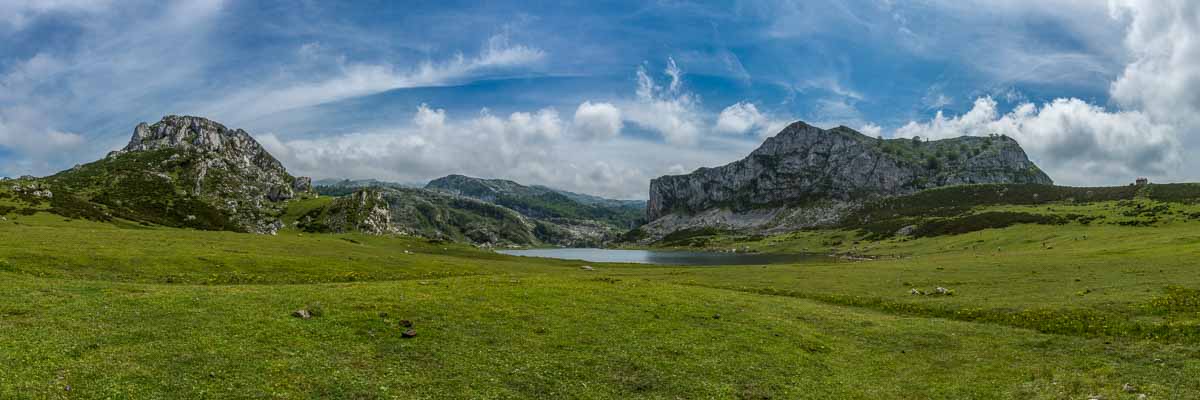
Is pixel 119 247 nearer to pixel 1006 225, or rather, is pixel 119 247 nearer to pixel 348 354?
pixel 348 354

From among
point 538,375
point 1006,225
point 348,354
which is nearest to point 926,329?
point 538,375

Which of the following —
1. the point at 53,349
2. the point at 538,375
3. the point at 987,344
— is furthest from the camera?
the point at 987,344

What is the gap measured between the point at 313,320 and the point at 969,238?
649 ft

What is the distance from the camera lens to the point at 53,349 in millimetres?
18188

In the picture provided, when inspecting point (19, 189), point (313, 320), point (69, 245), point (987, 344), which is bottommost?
point (987, 344)

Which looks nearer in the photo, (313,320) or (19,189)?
(313,320)

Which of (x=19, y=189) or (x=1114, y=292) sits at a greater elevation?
(x=19, y=189)

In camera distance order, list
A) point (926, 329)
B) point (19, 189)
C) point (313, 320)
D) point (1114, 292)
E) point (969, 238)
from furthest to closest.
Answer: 1. point (969, 238)
2. point (19, 189)
3. point (1114, 292)
4. point (926, 329)
5. point (313, 320)

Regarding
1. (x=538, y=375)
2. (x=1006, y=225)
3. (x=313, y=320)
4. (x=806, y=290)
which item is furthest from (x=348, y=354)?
Answer: (x=1006, y=225)

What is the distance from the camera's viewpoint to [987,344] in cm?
2808

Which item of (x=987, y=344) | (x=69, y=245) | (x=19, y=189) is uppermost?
(x=19, y=189)

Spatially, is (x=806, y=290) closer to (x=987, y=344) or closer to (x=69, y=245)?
(x=987, y=344)

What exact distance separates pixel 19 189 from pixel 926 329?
210 meters

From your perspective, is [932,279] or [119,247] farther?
[932,279]
